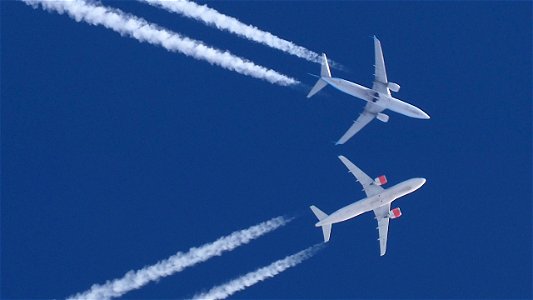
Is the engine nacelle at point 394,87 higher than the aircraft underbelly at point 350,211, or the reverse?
the engine nacelle at point 394,87

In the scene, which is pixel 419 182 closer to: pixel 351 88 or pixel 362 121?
pixel 362 121

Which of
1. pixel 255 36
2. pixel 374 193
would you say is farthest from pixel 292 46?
pixel 374 193

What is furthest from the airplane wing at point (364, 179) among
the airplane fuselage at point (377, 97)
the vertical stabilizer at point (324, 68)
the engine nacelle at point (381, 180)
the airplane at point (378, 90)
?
the vertical stabilizer at point (324, 68)

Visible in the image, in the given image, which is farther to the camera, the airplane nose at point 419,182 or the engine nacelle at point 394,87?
the engine nacelle at point 394,87

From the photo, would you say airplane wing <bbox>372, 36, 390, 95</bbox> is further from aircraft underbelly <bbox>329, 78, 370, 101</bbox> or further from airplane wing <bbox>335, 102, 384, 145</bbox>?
airplane wing <bbox>335, 102, 384, 145</bbox>

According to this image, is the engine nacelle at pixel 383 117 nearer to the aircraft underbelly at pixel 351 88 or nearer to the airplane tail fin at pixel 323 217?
the aircraft underbelly at pixel 351 88

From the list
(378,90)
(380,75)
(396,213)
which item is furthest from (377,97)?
(396,213)
